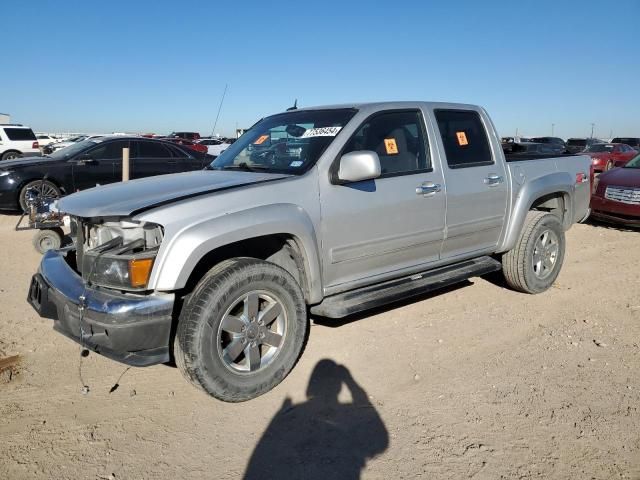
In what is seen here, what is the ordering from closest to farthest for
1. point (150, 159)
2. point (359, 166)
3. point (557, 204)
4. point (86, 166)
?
point (359, 166)
point (557, 204)
point (86, 166)
point (150, 159)

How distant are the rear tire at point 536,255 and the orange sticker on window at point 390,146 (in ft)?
6.16

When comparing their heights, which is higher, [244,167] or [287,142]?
[287,142]

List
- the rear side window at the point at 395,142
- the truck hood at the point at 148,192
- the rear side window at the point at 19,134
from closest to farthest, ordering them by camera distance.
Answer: the truck hood at the point at 148,192, the rear side window at the point at 395,142, the rear side window at the point at 19,134

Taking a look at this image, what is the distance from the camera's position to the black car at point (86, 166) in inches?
356

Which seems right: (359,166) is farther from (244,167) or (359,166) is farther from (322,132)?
(244,167)

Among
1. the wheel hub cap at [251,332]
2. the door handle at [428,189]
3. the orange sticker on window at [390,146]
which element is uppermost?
the orange sticker on window at [390,146]

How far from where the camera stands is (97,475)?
254 cm

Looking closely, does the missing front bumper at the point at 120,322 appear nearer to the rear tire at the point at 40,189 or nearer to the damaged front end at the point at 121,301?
the damaged front end at the point at 121,301

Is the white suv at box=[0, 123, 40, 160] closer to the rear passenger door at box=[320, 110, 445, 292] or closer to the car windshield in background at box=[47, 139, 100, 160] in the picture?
the car windshield in background at box=[47, 139, 100, 160]

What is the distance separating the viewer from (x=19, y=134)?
19.2 metres

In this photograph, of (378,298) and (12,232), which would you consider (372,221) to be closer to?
(378,298)

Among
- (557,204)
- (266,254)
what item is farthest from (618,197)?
(266,254)

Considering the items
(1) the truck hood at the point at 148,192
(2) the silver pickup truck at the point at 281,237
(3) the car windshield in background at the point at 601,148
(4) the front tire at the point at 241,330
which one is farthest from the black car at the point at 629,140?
(4) the front tire at the point at 241,330

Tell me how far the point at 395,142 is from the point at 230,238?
1753 millimetres
